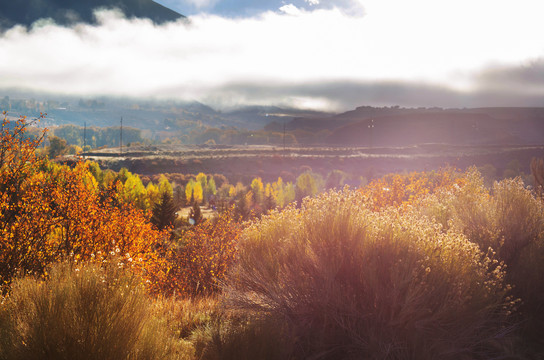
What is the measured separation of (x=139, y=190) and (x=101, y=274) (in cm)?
5582

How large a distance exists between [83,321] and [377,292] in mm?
5361

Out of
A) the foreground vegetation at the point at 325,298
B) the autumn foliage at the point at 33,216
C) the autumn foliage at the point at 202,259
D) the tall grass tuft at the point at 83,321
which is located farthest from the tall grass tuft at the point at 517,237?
the autumn foliage at the point at 202,259

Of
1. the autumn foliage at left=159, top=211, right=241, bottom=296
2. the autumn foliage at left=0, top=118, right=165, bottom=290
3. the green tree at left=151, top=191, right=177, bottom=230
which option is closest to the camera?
the autumn foliage at left=0, top=118, right=165, bottom=290

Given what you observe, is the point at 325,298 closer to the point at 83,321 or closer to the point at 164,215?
the point at 83,321

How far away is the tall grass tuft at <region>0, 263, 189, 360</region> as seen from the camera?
4.91 m

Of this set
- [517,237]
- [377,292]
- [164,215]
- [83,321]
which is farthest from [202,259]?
[83,321]

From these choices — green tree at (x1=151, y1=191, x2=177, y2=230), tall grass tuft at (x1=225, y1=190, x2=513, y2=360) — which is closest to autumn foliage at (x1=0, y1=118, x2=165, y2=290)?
tall grass tuft at (x1=225, y1=190, x2=513, y2=360)

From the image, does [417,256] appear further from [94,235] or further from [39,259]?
[94,235]

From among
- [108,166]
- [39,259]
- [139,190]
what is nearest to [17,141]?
[39,259]

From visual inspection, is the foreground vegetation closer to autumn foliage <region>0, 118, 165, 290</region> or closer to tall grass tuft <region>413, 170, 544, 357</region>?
tall grass tuft <region>413, 170, 544, 357</region>

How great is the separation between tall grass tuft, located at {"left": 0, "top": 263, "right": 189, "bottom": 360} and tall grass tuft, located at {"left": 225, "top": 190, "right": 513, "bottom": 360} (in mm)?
3285

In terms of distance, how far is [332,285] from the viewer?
25.9 feet

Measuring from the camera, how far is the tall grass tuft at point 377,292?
7.33m

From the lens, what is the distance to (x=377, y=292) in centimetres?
746
